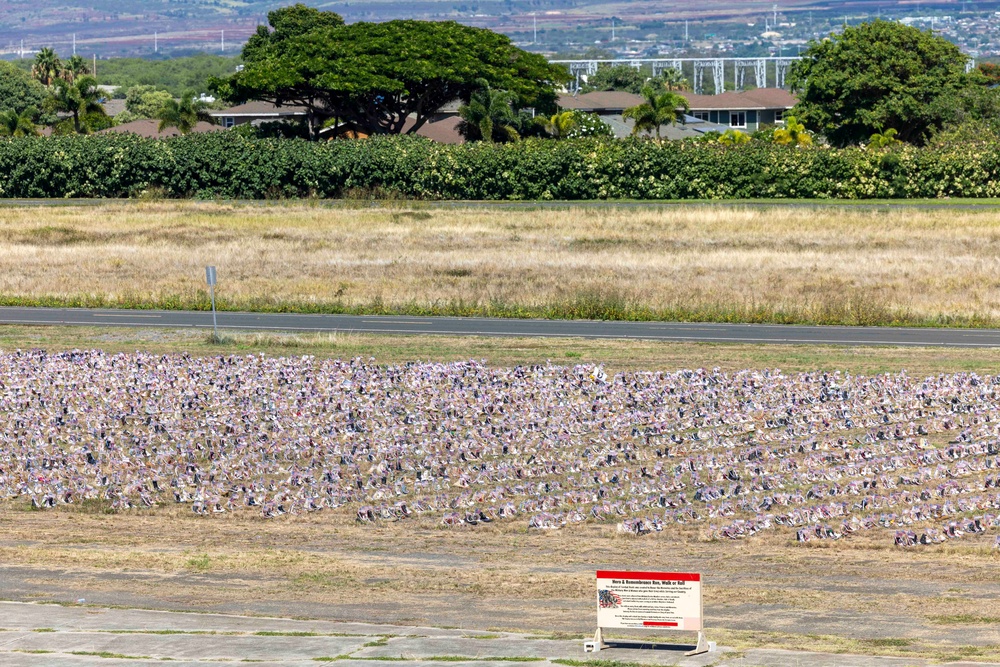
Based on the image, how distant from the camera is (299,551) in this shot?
19859 millimetres

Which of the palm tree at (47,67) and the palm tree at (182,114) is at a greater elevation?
the palm tree at (47,67)

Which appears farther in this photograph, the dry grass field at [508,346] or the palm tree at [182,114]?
the palm tree at [182,114]

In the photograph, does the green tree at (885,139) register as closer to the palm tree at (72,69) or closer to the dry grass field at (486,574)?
the dry grass field at (486,574)

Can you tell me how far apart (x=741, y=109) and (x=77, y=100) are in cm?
9313

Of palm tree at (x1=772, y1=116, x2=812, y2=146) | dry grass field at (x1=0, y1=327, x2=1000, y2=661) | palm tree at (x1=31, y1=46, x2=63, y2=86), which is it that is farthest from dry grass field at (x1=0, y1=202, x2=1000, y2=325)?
palm tree at (x1=31, y1=46, x2=63, y2=86)

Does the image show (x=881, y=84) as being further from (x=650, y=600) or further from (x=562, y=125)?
(x=650, y=600)

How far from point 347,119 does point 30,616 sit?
98.3m

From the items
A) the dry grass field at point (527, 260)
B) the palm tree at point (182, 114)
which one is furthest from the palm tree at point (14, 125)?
the dry grass field at point (527, 260)

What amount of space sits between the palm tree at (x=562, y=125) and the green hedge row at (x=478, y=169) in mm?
13534

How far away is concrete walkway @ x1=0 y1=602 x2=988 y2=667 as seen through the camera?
1388 cm

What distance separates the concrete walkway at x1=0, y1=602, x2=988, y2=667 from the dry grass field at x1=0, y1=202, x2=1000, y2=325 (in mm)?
29486

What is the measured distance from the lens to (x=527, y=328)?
42.0 meters

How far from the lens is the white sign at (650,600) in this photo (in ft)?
43.9

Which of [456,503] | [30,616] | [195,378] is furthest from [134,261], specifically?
[30,616]
